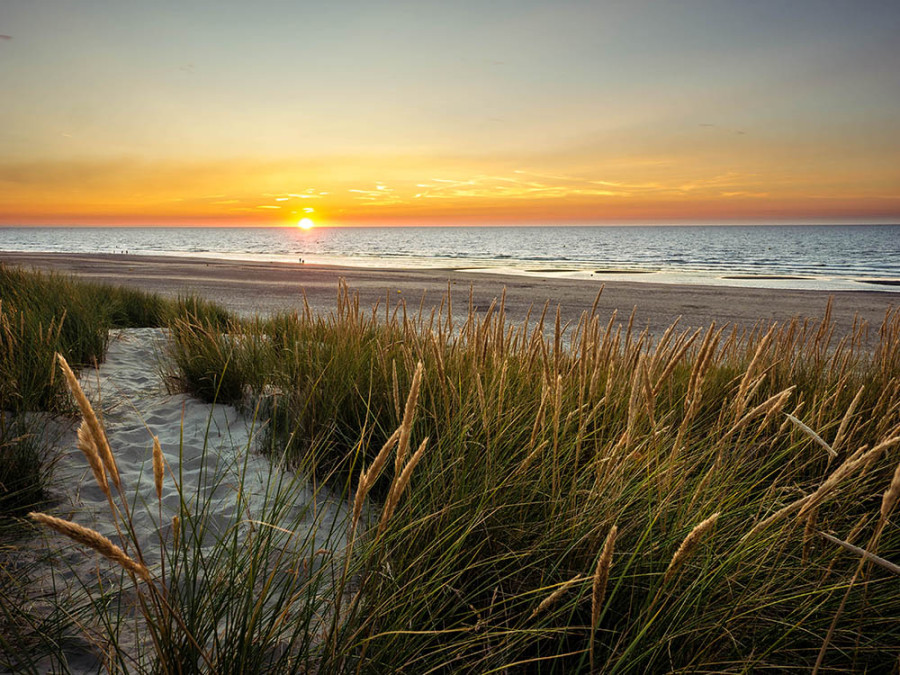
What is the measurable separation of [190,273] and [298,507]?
916 inches

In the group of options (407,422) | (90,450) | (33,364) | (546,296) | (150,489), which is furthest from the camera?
(546,296)

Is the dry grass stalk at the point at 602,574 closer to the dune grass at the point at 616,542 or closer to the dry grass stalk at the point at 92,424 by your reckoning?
the dune grass at the point at 616,542

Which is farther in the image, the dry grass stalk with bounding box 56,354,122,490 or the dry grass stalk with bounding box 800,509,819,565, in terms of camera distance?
the dry grass stalk with bounding box 800,509,819,565

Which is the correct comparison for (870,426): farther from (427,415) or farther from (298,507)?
(298,507)

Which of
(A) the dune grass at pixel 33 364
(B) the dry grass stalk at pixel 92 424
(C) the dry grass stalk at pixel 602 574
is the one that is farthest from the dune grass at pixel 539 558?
(A) the dune grass at pixel 33 364

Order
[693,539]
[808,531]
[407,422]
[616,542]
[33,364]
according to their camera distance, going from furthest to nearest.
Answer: [33,364], [616,542], [808,531], [407,422], [693,539]

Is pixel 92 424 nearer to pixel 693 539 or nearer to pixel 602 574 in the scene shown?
pixel 602 574

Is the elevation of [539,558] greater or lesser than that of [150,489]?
greater

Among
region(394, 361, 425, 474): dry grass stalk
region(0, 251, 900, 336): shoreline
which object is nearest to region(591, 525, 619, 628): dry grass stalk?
region(394, 361, 425, 474): dry grass stalk

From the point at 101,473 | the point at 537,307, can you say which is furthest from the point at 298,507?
the point at 537,307

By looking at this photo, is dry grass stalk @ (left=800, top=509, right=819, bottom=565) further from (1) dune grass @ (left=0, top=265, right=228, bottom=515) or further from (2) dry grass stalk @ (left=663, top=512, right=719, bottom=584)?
(1) dune grass @ (left=0, top=265, right=228, bottom=515)

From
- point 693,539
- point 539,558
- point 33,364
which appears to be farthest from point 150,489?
point 693,539

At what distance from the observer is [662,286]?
69.1 feet

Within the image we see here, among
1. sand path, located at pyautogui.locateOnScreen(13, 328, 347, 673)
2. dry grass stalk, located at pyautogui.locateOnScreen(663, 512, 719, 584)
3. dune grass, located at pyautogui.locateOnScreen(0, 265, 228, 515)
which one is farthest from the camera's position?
dune grass, located at pyautogui.locateOnScreen(0, 265, 228, 515)
